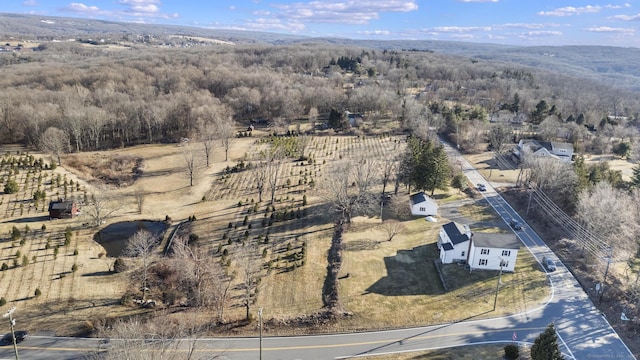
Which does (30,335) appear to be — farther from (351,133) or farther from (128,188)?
(351,133)

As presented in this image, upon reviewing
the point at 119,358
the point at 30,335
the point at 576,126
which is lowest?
the point at 30,335

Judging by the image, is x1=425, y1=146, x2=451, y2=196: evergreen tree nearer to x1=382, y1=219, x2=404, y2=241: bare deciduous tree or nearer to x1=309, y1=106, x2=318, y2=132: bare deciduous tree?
x1=382, y1=219, x2=404, y2=241: bare deciduous tree

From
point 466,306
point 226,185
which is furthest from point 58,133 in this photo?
point 466,306

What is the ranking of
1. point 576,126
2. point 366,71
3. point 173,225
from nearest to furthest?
point 173,225 < point 576,126 < point 366,71

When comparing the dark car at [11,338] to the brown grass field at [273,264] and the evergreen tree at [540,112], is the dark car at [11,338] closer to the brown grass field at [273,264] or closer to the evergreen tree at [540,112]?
the brown grass field at [273,264]

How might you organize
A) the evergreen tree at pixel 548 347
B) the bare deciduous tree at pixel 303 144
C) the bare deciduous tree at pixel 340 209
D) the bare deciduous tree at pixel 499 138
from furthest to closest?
the bare deciduous tree at pixel 499 138 → the bare deciduous tree at pixel 303 144 → the bare deciduous tree at pixel 340 209 → the evergreen tree at pixel 548 347

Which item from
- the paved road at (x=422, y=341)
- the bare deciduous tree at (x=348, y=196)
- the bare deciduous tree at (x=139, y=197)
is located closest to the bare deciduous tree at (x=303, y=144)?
the bare deciduous tree at (x=348, y=196)
